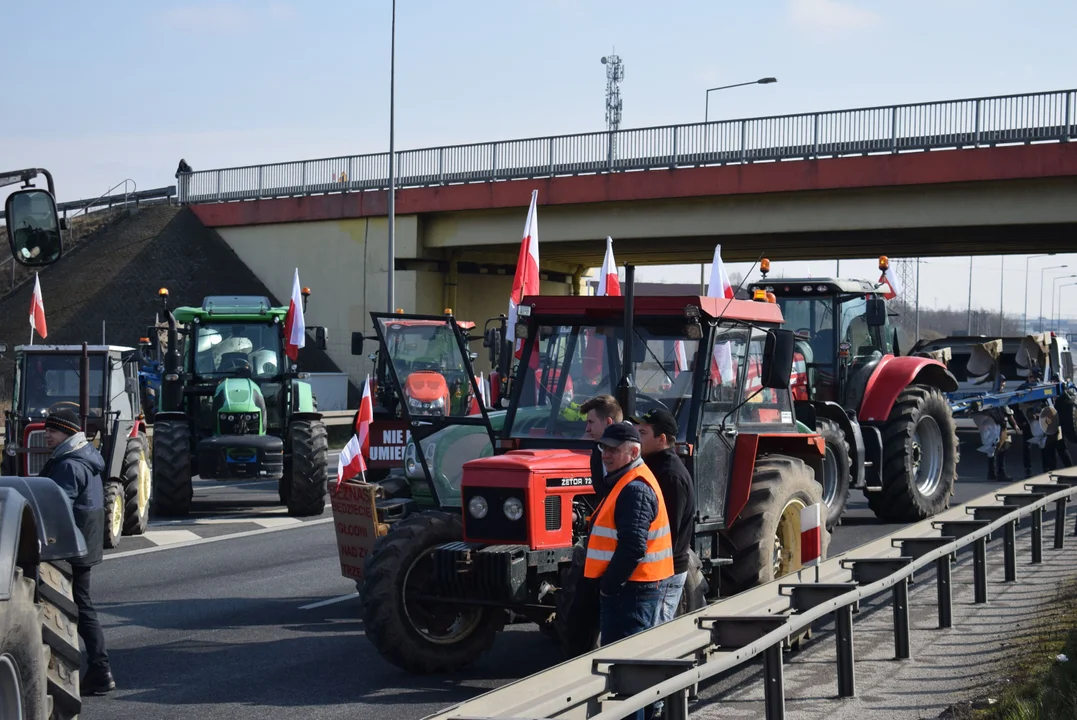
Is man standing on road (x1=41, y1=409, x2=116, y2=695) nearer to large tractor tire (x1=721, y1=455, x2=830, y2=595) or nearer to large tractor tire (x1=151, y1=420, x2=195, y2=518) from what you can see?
large tractor tire (x1=721, y1=455, x2=830, y2=595)

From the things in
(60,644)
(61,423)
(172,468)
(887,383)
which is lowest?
(172,468)

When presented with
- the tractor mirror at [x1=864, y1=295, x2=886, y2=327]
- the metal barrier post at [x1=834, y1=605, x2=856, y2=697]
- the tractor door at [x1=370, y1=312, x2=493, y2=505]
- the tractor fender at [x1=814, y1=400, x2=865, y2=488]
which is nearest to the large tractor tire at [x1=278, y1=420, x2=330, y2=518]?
the tractor door at [x1=370, y1=312, x2=493, y2=505]

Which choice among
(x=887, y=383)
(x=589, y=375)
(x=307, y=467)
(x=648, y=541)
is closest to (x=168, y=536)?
(x=307, y=467)

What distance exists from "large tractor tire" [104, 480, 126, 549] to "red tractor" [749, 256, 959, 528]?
7.21m

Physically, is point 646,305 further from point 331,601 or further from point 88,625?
point 331,601

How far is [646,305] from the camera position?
8648mm

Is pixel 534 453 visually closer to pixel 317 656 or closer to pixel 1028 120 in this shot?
pixel 317 656

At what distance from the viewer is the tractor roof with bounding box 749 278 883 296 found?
637 inches

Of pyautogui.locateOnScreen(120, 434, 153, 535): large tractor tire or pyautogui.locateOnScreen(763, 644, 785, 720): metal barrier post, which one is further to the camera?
pyautogui.locateOnScreen(120, 434, 153, 535): large tractor tire

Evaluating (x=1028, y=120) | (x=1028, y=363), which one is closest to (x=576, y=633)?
(x=1028, y=363)

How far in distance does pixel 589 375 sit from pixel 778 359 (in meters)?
1.20

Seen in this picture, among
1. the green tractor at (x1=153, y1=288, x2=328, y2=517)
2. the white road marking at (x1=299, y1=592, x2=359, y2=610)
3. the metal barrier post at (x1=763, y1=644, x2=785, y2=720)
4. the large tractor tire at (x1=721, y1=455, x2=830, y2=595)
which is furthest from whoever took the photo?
the green tractor at (x1=153, y1=288, x2=328, y2=517)

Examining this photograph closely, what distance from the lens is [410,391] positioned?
54.9 feet

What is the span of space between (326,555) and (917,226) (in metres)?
18.5
